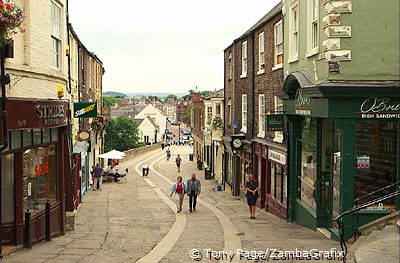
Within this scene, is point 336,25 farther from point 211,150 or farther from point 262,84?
point 211,150

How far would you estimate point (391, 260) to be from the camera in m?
8.88

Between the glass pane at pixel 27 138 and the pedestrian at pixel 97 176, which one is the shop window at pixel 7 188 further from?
the pedestrian at pixel 97 176

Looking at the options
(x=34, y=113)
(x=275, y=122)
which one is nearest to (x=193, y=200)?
(x=275, y=122)

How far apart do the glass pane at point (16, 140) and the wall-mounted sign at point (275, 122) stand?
8926 millimetres

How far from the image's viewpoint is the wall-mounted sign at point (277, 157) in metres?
18.7

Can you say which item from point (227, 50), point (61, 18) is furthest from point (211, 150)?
point (61, 18)

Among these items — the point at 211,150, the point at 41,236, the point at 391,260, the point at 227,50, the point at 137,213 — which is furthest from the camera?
the point at 211,150

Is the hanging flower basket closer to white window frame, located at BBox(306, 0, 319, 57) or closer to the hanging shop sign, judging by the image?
the hanging shop sign

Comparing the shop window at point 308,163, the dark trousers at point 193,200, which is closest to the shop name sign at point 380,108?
the shop window at point 308,163

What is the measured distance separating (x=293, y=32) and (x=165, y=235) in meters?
7.52

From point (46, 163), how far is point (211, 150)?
1129 inches

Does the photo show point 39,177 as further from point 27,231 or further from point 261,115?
point 261,115

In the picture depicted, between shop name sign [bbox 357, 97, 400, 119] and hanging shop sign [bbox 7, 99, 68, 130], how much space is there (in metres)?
7.39

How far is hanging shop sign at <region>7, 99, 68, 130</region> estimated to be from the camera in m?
11.0
